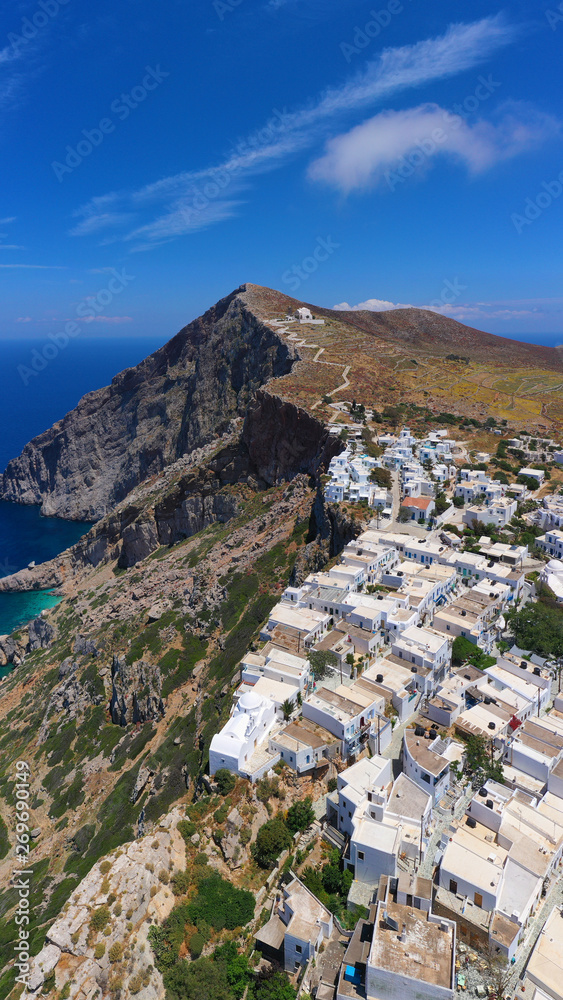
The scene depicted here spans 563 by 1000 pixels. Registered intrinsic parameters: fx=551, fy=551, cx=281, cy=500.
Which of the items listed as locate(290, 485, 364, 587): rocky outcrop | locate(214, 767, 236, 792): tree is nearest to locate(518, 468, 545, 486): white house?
locate(290, 485, 364, 587): rocky outcrop

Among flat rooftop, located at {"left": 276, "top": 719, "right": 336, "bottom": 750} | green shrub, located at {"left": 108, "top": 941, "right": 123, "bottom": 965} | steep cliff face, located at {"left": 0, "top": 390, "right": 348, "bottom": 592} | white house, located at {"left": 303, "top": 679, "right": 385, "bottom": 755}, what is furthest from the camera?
steep cliff face, located at {"left": 0, "top": 390, "right": 348, "bottom": 592}

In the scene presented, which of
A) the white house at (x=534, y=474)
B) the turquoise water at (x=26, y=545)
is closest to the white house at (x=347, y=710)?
the white house at (x=534, y=474)

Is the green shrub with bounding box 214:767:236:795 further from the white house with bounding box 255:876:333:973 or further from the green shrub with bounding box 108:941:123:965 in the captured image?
the green shrub with bounding box 108:941:123:965

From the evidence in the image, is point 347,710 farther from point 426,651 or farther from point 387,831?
point 426,651

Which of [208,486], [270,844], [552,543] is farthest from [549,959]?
[208,486]

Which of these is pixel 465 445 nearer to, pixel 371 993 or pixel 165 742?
pixel 165 742

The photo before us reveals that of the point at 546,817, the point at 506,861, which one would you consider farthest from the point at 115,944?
the point at 546,817

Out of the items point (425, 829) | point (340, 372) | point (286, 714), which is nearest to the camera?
point (425, 829)
